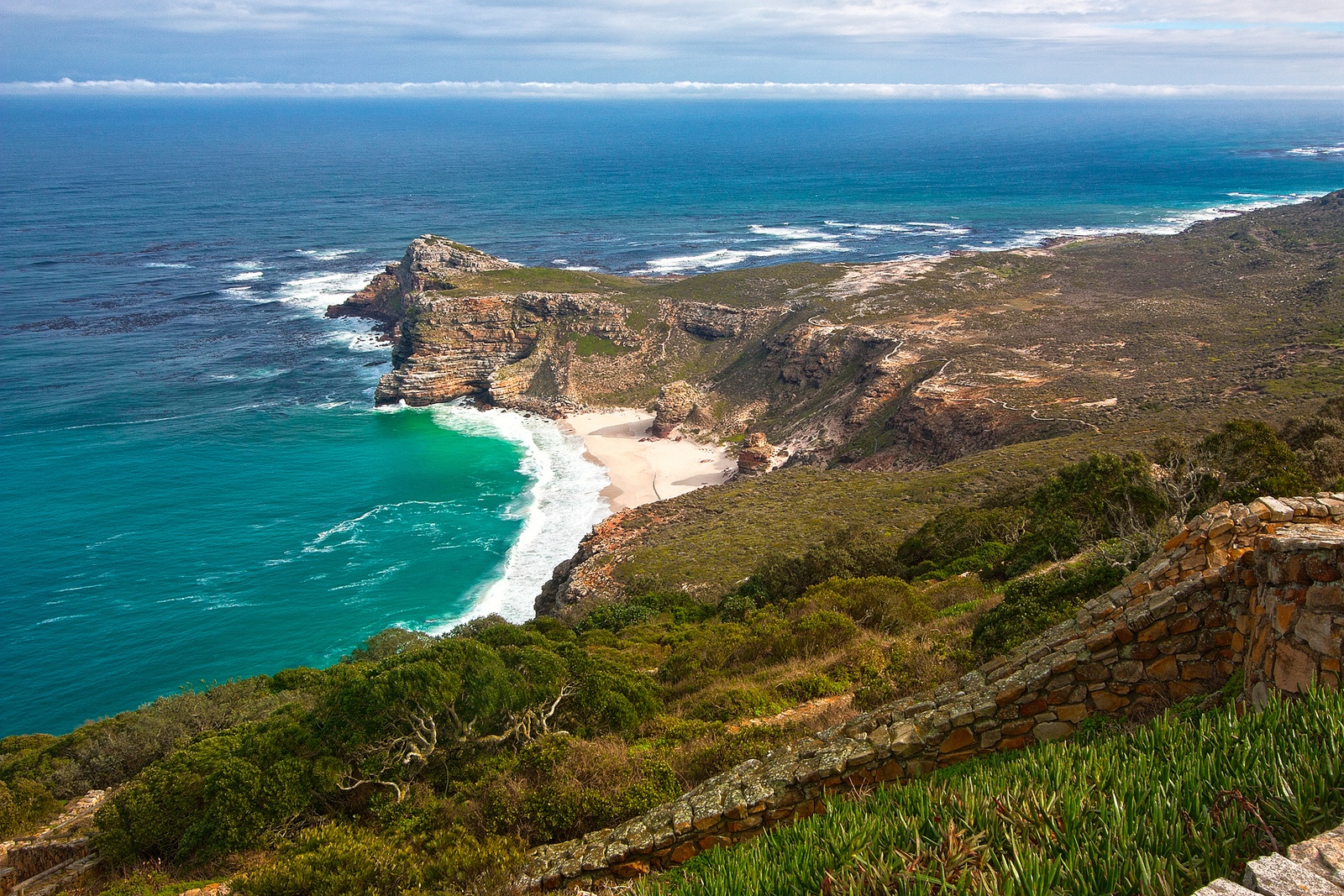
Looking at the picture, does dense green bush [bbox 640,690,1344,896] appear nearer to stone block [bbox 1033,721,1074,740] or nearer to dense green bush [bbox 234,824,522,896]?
stone block [bbox 1033,721,1074,740]

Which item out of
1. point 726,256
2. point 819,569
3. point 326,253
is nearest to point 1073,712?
point 819,569

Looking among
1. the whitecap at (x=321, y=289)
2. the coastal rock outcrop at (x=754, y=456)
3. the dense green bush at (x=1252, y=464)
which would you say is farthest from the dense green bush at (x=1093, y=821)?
the whitecap at (x=321, y=289)

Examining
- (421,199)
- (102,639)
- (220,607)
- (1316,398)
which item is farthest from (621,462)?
(421,199)

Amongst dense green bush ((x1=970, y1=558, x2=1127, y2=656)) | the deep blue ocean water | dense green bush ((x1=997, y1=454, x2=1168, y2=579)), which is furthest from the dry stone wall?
the deep blue ocean water

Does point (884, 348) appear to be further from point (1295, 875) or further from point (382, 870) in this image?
point (1295, 875)

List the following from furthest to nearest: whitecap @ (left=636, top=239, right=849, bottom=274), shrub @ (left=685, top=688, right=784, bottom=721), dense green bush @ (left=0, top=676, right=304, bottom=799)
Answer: whitecap @ (left=636, top=239, right=849, bottom=274), dense green bush @ (left=0, top=676, right=304, bottom=799), shrub @ (left=685, top=688, right=784, bottom=721)
